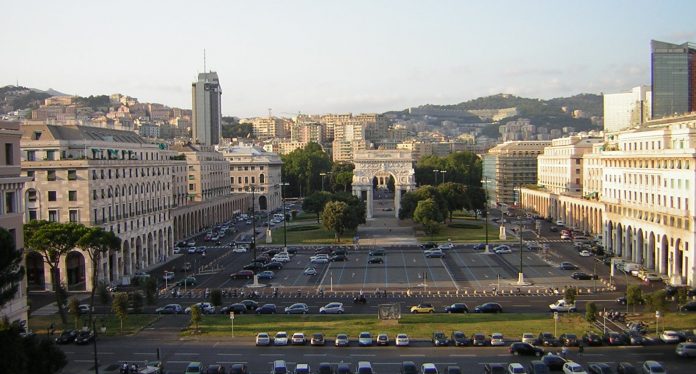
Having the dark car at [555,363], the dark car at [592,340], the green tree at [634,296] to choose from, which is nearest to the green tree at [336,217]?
the green tree at [634,296]

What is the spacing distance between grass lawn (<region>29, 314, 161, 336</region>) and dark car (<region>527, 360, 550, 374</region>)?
942 inches

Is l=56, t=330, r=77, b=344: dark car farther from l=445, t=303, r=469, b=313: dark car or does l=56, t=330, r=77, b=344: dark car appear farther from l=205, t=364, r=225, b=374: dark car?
l=445, t=303, r=469, b=313: dark car

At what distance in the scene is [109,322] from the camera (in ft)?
154

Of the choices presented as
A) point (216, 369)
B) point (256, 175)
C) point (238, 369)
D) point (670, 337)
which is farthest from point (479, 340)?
point (256, 175)

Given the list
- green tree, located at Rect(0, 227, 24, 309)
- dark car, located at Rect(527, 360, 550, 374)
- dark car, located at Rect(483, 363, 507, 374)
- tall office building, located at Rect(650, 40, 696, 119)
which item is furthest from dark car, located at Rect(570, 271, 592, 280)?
tall office building, located at Rect(650, 40, 696, 119)

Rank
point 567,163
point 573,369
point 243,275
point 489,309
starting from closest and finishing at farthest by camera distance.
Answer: point 573,369, point 489,309, point 243,275, point 567,163

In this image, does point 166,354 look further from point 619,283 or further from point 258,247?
point 258,247

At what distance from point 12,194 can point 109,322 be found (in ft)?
41.9

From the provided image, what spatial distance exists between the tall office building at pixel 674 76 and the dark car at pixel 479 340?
118909mm

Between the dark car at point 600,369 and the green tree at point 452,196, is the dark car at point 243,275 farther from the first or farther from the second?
the green tree at point 452,196

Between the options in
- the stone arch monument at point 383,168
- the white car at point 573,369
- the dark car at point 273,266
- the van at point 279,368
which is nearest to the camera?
the white car at point 573,369

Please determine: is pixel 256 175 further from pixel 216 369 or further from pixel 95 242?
pixel 216 369

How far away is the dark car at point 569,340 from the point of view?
38188 millimetres

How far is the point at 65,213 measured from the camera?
59625 mm
